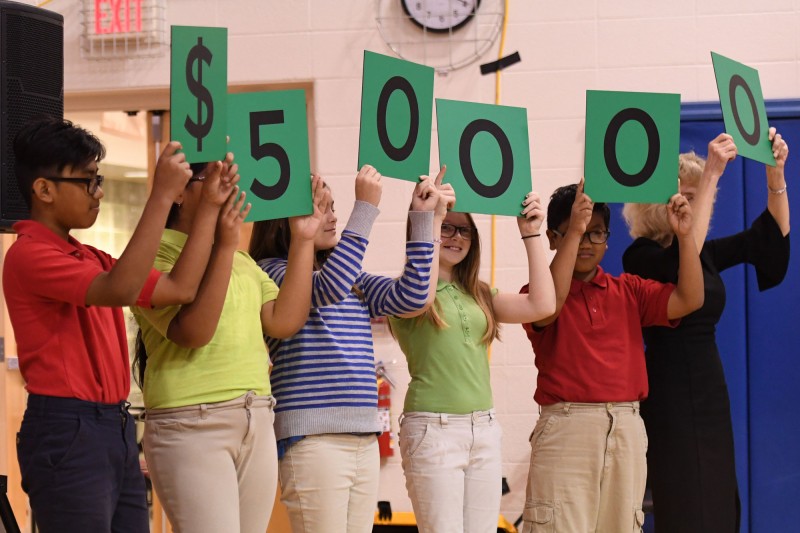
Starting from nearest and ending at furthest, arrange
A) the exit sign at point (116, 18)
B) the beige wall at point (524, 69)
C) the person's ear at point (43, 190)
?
the person's ear at point (43, 190) → the beige wall at point (524, 69) → the exit sign at point (116, 18)

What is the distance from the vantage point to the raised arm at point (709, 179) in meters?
2.67

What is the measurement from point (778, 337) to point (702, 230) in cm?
122

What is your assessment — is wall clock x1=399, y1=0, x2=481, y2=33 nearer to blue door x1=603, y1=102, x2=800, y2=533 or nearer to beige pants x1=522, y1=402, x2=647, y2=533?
blue door x1=603, y1=102, x2=800, y2=533

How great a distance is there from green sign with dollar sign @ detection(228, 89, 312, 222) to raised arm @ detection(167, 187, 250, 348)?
0.16 meters

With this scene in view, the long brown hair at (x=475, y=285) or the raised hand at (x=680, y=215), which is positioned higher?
the raised hand at (x=680, y=215)

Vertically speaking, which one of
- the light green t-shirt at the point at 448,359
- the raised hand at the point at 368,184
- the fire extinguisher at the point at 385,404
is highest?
the raised hand at the point at 368,184

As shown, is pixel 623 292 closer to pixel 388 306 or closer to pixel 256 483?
pixel 388 306

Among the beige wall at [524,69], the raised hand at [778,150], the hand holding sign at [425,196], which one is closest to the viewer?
the hand holding sign at [425,196]

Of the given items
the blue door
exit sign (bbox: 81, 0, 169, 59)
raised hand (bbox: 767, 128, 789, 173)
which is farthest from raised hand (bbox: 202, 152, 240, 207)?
the blue door

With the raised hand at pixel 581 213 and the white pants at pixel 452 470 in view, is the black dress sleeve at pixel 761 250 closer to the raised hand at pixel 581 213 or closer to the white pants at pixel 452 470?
the raised hand at pixel 581 213

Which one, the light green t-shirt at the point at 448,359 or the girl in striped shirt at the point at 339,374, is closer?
the girl in striped shirt at the point at 339,374

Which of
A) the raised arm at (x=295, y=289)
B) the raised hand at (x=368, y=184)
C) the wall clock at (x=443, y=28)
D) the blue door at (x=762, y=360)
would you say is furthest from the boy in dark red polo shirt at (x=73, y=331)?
the blue door at (x=762, y=360)

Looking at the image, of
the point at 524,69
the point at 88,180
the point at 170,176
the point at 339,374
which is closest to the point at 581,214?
the point at 339,374

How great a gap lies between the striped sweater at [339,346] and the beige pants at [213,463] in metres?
0.18
